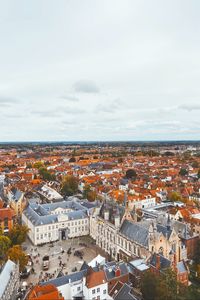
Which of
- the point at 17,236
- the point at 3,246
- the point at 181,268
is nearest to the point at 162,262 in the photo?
the point at 181,268

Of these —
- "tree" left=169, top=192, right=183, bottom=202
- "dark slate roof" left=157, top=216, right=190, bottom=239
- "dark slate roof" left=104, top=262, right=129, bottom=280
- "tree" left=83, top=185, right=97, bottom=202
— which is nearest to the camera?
"dark slate roof" left=104, top=262, right=129, bottom=280

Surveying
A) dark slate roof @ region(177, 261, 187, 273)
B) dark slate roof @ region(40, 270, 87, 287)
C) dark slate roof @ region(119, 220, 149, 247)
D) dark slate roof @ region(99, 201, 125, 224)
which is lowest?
dark slate roof @ region(177, 261, 187, 273)

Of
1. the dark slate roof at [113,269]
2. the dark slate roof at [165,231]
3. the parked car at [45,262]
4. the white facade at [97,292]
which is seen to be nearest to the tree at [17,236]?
the parked car at [45,262]

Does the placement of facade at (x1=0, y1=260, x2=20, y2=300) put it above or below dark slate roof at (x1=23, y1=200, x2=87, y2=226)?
below

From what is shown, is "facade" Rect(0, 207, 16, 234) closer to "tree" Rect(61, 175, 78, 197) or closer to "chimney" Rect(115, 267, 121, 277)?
"tree" Rect(61, 175, 78, 197)

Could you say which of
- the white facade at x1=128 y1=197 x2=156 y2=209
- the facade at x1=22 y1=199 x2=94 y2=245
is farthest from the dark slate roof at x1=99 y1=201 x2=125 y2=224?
the white facade at x1=128 y1=197 x2=156 y2=209

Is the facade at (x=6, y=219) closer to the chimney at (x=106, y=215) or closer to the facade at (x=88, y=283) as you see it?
the chimney at (x=106, y=215)
